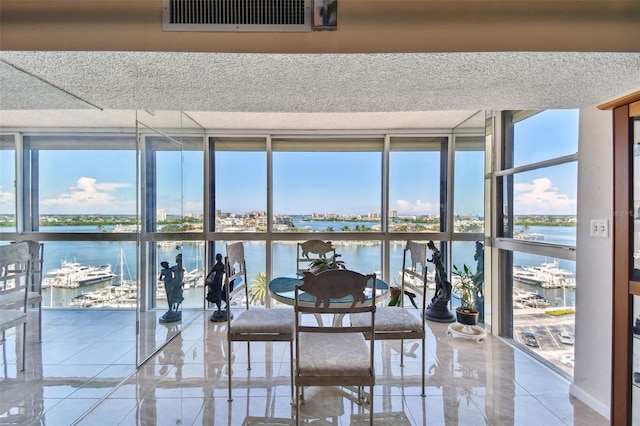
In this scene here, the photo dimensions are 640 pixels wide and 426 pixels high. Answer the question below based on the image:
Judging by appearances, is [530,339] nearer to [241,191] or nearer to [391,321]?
[391,321]

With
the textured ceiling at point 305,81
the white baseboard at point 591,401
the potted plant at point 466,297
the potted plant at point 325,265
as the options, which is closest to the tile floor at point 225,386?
the white baseboard at point 591,401

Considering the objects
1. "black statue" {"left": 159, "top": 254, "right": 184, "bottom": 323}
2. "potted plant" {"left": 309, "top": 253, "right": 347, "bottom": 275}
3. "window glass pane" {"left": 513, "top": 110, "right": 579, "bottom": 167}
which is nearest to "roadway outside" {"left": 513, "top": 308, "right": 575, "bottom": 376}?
→ "window glass pane" {"left": 513, "top": 110, "right": 579, "bottom": 167}

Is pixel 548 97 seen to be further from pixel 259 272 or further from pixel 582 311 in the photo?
pixel 259 272

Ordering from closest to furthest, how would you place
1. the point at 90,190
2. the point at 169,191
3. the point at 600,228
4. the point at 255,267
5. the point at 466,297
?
the point at 600,228, the point at 90,190, the point at 169,191, the point at 466,297, the point at 255,267

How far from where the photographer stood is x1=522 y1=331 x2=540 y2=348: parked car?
8.91ft

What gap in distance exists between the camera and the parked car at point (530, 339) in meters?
2.72

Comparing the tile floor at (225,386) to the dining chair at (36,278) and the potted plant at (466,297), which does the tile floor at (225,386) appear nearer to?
the dining chair at (36,278)

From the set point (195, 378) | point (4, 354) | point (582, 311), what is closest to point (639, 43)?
Answer: point (582, 311)

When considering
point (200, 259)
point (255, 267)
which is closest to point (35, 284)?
point (200, 259)

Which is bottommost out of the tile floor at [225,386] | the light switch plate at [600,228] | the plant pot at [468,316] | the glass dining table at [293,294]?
the tile floor at [225,386]

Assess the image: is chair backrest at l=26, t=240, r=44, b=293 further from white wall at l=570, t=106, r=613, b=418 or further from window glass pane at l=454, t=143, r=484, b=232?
window glass pane at l=454, t=143, r=484, b=232

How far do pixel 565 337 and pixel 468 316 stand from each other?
89 cm

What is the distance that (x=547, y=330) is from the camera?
8.52ft

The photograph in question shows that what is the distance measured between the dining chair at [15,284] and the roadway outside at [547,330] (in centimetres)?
430
